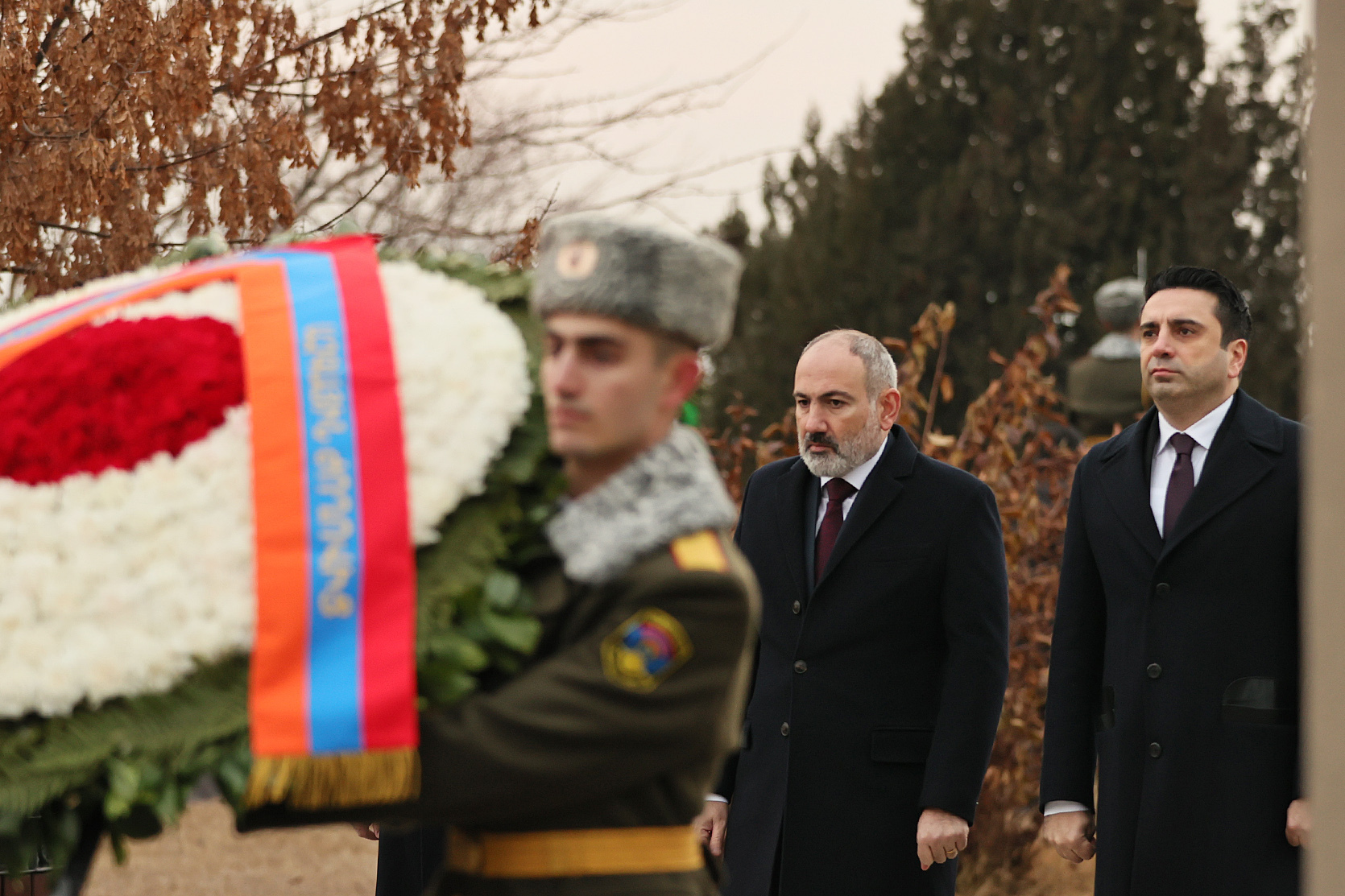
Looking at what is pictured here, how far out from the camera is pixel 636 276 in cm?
244

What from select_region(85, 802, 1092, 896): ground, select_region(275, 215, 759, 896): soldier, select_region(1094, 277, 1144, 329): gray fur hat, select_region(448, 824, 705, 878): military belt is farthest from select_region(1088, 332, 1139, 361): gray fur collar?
select_region(448, 824, 705, 878): military belt

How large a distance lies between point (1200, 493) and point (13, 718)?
9.96 ft

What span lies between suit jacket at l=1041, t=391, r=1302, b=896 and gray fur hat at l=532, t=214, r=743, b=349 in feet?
7.13

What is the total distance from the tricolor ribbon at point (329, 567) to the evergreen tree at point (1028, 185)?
56.9 ft

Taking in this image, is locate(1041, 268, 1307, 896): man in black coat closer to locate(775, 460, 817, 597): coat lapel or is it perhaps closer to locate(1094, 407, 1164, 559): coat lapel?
locate(1094, 407, 1164, 559): coat lapel

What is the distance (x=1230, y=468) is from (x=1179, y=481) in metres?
0.17

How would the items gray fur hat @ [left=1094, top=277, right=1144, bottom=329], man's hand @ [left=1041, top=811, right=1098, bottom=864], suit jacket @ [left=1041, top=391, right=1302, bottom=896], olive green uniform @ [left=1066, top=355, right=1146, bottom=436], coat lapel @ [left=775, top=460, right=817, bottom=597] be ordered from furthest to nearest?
gray fur hat @ [left=1094, top=277, right=1144, bottom=329] → olive green uniform @ [left=1066, top=355, right=1146, bottom=436] → coat lapel @ [left=775, top=460, right=817, bottom=597] → man's hand @ [left=1041, top=811, right=1098, bottom=864] → suit jacket @ [left=1041, top=391, right=1302, bottom=896]

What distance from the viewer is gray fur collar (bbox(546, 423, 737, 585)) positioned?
2395mm

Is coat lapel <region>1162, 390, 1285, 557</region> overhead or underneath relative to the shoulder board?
overhead

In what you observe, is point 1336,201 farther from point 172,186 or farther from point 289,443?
point 172,186

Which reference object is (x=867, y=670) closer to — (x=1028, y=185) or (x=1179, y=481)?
(x=1179, y=481)

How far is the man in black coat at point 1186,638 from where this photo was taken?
13.4ft

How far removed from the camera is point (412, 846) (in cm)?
450

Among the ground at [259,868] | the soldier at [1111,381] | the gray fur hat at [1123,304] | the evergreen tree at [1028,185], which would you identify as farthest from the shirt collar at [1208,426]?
the evergreen tree at [1028,185]
